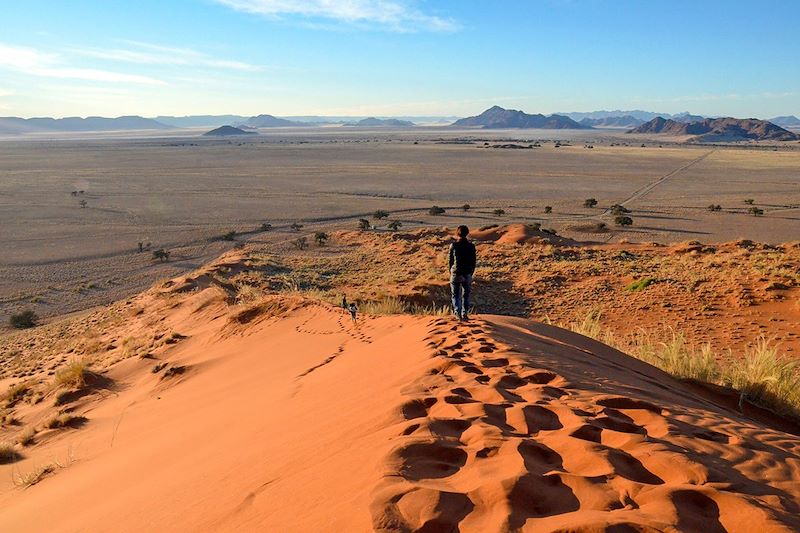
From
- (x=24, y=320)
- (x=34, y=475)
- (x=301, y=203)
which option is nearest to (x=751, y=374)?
(x=34, y=475)

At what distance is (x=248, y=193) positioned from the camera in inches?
2077

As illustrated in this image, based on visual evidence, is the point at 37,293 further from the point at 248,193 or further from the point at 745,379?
the point at 248,193

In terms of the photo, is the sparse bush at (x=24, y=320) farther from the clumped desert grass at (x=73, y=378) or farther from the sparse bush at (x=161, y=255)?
the clumped desert grass at (x=73, y=378)

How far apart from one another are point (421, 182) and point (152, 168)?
3989cm

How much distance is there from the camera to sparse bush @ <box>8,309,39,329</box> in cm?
1883

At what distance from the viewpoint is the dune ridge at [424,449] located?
9.45ft

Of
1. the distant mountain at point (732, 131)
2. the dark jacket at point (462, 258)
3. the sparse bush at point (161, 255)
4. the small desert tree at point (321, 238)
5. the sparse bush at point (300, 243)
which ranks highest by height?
the distant mountain at point (732, 131)

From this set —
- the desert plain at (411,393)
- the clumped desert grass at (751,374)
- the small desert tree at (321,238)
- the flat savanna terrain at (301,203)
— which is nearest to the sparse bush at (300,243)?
the small desert tree at (321,238)

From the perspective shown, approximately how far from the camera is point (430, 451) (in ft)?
11.8

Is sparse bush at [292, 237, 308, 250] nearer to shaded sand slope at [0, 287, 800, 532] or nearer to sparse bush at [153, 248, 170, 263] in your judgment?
sparse bush at [153, 248, 170, 263]

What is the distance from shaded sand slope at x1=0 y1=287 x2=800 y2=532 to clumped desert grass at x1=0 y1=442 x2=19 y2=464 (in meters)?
0.16

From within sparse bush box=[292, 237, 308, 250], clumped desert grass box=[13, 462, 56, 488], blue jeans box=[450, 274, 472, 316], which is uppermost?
blue jeans box=[450, 274, 472, 316]

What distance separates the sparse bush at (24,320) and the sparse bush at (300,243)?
1268cm

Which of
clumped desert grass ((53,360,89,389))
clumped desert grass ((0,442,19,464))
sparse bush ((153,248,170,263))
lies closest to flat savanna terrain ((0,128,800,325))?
sparse bush ((153,248,170,263))
